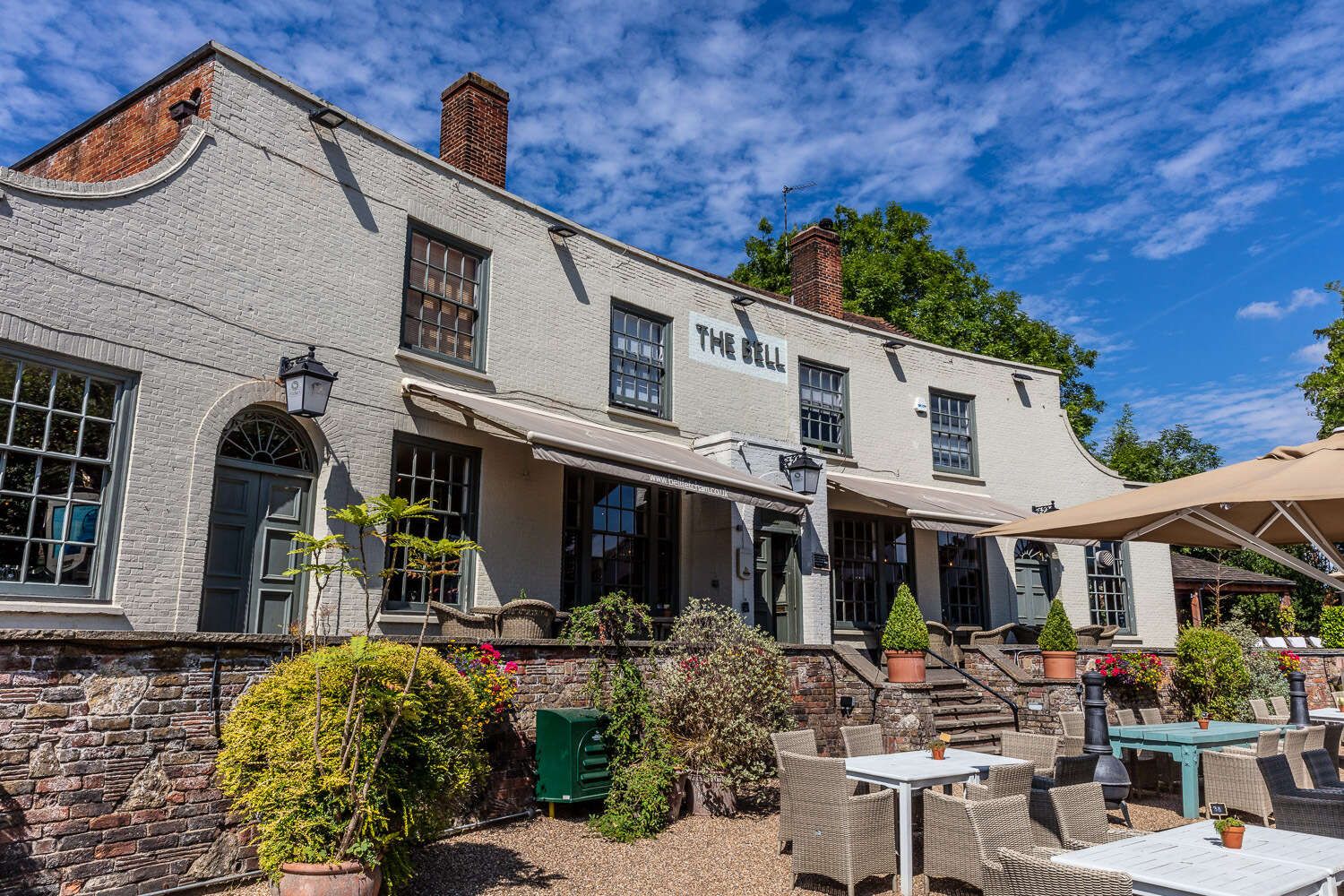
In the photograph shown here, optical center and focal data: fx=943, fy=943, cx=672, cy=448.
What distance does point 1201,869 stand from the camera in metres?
4.40

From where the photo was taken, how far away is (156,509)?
27.5 ft

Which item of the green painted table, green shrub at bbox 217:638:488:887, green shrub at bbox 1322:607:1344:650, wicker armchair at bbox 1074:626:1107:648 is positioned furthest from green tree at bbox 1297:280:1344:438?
green shrub at bbox 217:638:488:887

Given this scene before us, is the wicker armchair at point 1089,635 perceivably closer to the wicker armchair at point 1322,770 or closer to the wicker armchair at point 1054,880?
the wicker armchair at point 1322,770

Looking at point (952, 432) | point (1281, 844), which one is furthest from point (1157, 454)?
point (1281, 844)

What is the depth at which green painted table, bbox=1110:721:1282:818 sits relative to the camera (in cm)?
889

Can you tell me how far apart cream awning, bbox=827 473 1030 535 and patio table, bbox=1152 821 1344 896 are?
8.18 m

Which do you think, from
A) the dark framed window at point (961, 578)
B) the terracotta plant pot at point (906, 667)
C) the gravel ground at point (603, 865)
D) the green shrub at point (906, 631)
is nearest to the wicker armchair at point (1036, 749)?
the gravel ground at point (603, 865)

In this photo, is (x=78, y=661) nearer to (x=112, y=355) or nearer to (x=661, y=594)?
(x=112, y=355)

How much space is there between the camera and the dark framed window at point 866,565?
52.0 ft

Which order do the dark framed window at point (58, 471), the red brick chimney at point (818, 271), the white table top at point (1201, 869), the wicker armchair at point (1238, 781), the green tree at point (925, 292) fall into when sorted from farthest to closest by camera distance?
the green tree at point (925, 292) → the red brick chimney at point (818, 271) → the wicker armchair at point (1238, 781) → the dark framed window at point (58, 471) → the white table top at point (1201, 869)

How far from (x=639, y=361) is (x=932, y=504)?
519 cm

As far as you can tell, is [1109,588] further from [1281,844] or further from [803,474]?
[1281,844]

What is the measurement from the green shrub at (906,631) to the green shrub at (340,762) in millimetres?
6649

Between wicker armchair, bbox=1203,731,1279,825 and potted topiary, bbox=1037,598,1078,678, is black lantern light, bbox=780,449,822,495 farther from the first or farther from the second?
wicker armchair, bbox=1203,731,1279,825
